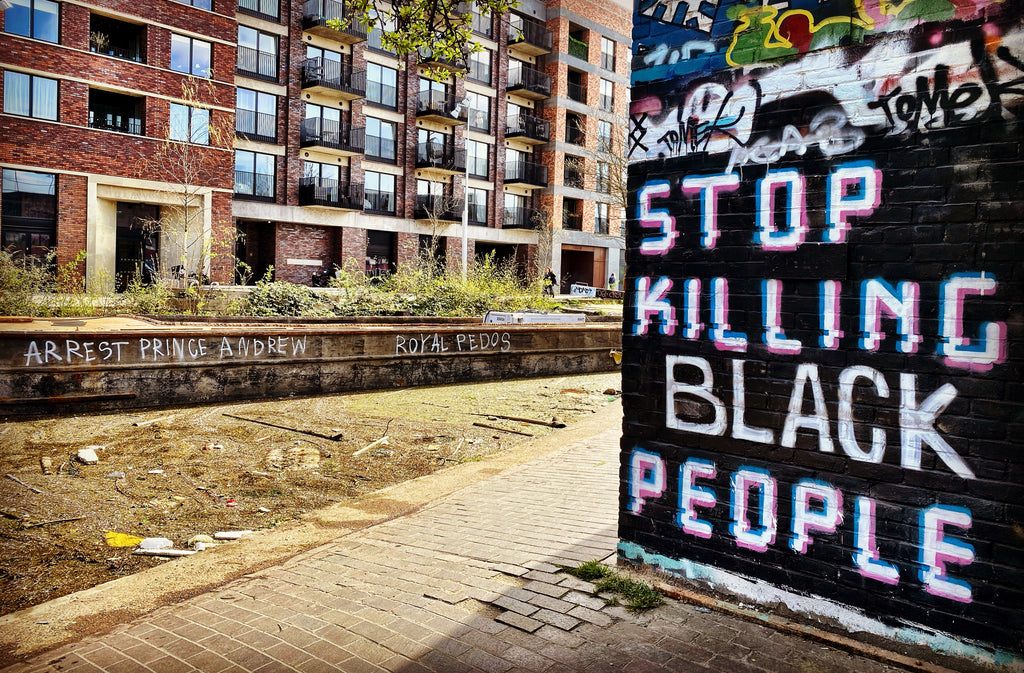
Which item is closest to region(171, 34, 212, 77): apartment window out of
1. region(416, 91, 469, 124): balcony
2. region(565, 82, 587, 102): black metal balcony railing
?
region(416, 91, 469, 124): balcony

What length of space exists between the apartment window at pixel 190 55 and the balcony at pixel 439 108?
40.4 ft

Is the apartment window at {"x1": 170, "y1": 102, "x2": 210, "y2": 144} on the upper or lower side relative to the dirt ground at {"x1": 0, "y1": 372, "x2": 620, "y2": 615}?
upper

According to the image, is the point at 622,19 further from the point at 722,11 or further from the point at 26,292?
the point at 722,11

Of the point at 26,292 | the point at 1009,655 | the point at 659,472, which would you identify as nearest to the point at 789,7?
the point at 659,472

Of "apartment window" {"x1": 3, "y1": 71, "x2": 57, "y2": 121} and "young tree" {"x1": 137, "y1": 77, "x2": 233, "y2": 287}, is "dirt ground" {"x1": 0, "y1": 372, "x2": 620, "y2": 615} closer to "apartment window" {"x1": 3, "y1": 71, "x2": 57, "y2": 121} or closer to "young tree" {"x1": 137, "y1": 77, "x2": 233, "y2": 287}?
"young tree" {"x1": 137, "y1": 77, "x2": 233, "y2": 287}

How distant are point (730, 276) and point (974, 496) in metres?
1.51

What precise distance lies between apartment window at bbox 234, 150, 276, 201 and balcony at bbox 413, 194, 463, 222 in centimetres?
843

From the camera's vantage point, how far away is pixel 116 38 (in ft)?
88.7

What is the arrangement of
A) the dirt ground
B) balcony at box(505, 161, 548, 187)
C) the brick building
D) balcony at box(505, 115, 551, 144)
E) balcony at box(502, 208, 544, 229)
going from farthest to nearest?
balcony at box(505, 161, 548, 187) → balcony at box(502, 208, 544, 229) → balcony at box(505, 115, 551, 144) → the brick building → the dirt ground

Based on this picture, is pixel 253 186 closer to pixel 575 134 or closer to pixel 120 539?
pixel 575 134

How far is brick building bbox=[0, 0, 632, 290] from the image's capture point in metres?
24.9

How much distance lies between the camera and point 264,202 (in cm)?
3228

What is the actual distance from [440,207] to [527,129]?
8.90 metres

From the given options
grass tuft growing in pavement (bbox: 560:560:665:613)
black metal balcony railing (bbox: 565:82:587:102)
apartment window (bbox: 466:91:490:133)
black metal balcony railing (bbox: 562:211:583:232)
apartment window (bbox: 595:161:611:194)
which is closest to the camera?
grass tuft growing in pavement (bbox: 560:560:665:613)
